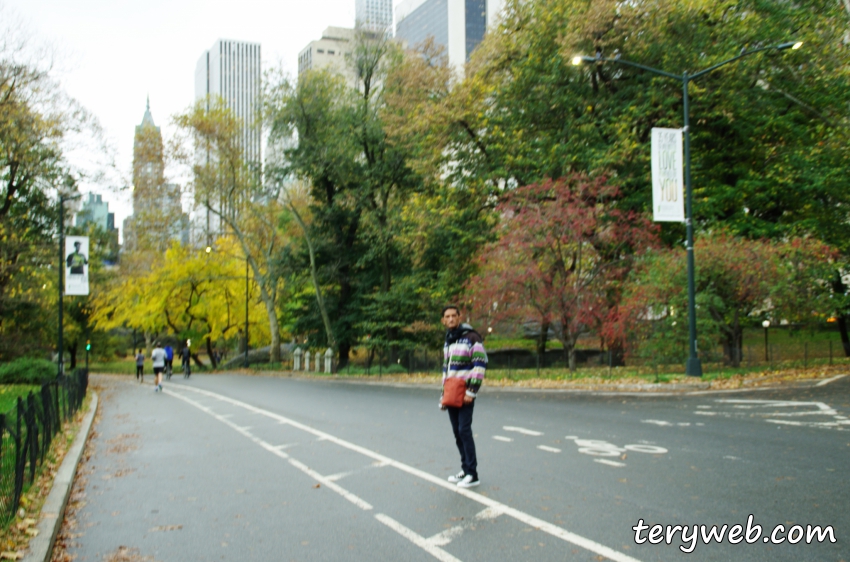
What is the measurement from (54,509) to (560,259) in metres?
18.5

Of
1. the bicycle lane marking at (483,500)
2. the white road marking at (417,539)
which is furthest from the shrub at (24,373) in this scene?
the white road marking at (417,539)

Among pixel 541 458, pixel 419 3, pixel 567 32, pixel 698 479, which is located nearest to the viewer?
pixel 698 479

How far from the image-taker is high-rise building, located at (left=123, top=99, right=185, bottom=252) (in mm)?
42156

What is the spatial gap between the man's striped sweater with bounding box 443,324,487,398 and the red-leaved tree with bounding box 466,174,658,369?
1513 centimetres

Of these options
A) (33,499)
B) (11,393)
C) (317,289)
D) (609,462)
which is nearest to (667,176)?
(609,462)

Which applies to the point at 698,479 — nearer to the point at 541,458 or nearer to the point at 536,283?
the point at 541,458

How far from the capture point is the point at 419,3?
589 ft

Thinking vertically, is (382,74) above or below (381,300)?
above

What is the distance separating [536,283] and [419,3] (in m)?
173

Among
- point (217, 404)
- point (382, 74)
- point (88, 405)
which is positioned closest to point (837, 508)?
point (217, 404)

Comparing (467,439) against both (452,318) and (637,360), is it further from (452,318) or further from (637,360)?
(637,360)

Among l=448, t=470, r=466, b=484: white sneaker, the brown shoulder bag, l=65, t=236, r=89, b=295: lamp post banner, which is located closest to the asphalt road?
l=448, t=470, r=466, b=484: white sneaker

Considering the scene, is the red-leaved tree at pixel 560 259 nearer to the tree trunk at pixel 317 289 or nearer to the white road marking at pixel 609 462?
the white road marking at pixel 609 462

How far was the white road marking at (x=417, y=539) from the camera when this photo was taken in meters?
5.18
